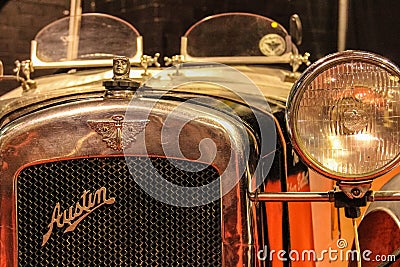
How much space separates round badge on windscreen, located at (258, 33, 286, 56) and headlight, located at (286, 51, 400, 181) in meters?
1.14

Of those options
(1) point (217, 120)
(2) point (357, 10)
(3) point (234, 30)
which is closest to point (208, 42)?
(3) point (234, 30)

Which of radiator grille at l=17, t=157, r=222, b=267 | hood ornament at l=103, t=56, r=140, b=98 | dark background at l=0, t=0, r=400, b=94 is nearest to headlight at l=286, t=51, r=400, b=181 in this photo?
radiator grille at l=17, t=157, r=222, b=267

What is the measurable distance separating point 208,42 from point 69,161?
1198mm

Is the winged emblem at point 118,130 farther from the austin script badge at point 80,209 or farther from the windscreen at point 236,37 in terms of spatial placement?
the windscreen at point 236,37

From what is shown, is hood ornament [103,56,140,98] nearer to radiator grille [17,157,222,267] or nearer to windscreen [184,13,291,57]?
radiator grille [17,157,222,267]

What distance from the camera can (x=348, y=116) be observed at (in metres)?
1.55

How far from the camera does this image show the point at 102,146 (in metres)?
1.60

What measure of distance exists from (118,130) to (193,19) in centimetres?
174

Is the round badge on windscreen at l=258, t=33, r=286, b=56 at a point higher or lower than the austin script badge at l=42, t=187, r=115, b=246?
higher

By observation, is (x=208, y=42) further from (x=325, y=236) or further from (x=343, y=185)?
(x=343, y=185)

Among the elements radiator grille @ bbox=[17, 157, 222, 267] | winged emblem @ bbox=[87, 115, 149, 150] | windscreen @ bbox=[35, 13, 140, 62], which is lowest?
radiator grille @ bbox=[17, 157, 222, 267]

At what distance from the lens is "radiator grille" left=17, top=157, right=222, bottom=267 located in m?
1.62

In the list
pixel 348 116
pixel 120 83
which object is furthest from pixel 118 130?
pixel 348 116

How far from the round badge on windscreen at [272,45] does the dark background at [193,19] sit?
21.7 inches
